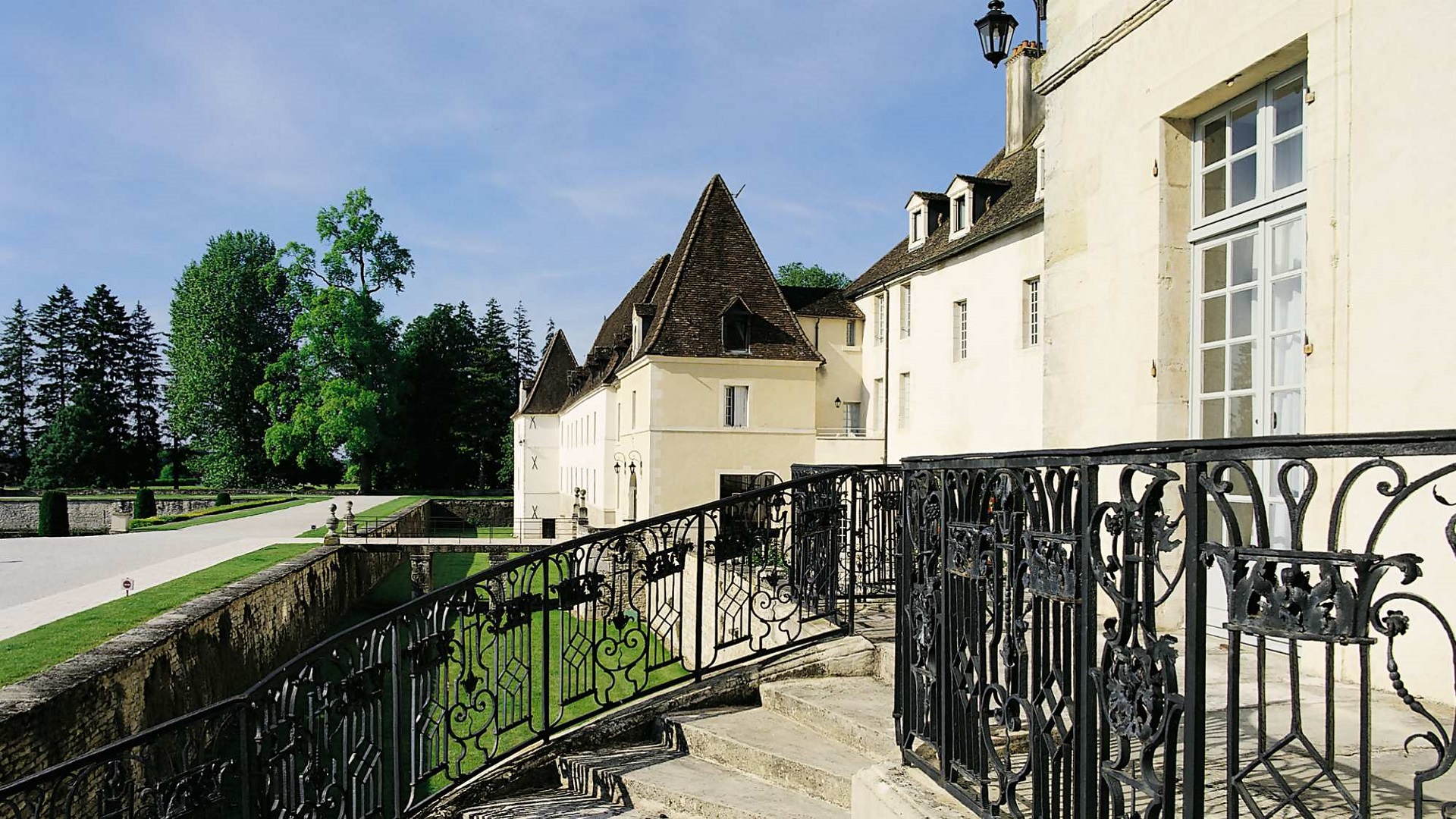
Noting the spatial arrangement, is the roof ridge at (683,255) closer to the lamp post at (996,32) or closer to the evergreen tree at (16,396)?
the lamp post at (996,32)

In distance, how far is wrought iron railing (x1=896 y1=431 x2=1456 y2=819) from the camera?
1810 millimetres

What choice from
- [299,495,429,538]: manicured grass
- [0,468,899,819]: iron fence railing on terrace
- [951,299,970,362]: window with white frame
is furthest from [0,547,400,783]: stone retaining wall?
[951,299,970,362]: window with white frame

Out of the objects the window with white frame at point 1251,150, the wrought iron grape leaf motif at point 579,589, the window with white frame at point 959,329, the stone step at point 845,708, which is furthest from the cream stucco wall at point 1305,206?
the window with white frame at point 959,329

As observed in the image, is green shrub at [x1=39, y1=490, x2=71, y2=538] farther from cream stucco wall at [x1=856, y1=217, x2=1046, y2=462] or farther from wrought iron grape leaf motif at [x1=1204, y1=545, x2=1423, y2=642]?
wrought iron grape leaf motif at [x1=1204, y1=545, x2=1423, y2=642]

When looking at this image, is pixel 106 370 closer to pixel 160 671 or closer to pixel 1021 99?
pixel 1021 99

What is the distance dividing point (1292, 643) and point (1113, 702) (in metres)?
0.66

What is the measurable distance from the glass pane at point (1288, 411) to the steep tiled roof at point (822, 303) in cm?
2709

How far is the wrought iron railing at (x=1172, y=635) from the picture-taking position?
1.81m

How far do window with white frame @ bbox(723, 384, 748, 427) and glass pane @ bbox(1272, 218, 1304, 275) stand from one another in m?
Result: 25.2

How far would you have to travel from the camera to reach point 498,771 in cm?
550

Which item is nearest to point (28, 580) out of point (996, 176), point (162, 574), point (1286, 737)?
point (162, 574)

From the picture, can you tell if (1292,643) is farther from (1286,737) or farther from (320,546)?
(320,546)

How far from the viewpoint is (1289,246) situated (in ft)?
17.1

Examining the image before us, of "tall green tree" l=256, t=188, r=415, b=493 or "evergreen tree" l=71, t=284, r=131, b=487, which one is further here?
"evergreen tree" l=71, t=284, r=131, b=487
